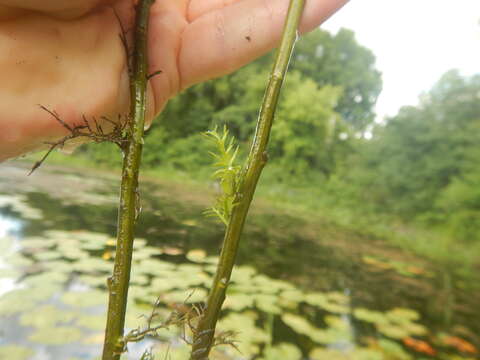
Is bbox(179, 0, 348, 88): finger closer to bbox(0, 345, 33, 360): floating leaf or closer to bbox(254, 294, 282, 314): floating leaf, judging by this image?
bbox(0, 345, 33, 360): floating leaf

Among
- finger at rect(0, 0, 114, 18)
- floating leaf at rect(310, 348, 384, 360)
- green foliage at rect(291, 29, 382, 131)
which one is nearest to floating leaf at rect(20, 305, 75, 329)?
floating leaf at rect(310, 348, 384, 360)

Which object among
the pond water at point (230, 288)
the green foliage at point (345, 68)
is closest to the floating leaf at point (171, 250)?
the pond water at point (230, 288)

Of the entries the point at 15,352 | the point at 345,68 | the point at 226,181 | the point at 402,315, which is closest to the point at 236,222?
the point at 226,181

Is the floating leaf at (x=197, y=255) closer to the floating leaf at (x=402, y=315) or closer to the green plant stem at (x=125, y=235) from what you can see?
the floating leaf at (x=402, y=315)

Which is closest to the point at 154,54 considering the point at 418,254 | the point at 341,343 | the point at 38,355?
the point at 38,355

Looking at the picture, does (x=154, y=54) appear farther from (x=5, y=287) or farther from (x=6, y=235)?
(x=6, y=235)

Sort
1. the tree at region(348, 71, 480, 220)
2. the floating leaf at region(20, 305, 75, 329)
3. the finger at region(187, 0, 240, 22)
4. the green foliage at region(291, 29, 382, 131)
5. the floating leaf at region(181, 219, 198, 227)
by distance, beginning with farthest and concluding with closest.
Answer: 1. the green foliage at region(291, 29, 382, 131)
2. the tree at region(348, 71, 480, 220)
3. the floating leaf at region(181, 219, 198, 227)
4. the floating leaf at region(20, 305, 75, 329)
5. the finger at region(187, 0, 240, 22)

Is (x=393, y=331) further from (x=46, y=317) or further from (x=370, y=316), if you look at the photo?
(x=46, y=317)
